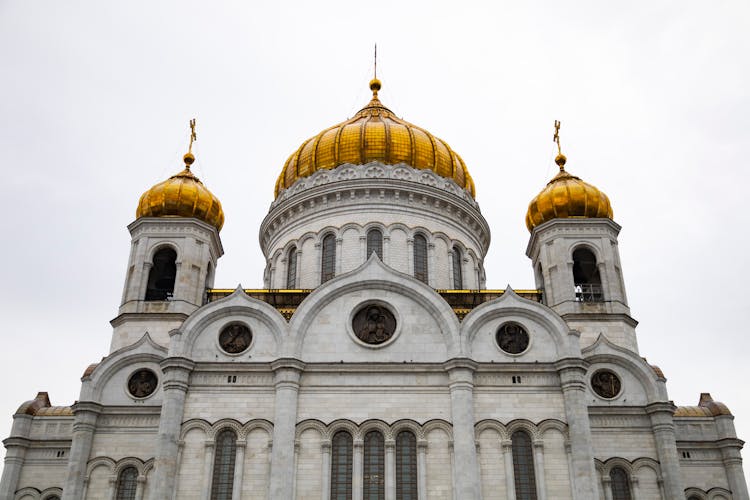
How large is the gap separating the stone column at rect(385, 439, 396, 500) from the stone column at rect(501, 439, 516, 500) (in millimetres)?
3266

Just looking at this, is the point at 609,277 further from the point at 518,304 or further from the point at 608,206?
the point at 518,304

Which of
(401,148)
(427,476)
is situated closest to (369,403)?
(427,476)

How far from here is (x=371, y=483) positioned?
69.3ft

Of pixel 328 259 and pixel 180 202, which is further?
pixel 328 259

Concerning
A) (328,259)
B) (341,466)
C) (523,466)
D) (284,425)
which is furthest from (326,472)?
(328,259)

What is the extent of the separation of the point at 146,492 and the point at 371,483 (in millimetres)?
7261

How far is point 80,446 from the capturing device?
2292cm

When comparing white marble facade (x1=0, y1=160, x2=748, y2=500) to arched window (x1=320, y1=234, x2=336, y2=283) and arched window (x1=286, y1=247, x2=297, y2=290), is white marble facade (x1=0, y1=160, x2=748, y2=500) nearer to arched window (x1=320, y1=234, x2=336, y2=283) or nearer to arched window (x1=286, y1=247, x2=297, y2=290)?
arched window (x1=286, y1=247, x2=297, y2=290)

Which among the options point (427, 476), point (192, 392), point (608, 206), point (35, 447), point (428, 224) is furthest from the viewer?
point (428, 224)

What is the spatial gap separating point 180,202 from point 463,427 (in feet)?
46.0

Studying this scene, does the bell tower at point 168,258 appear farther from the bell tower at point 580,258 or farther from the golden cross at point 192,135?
the bell tower at point 580,258

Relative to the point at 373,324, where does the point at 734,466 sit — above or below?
below

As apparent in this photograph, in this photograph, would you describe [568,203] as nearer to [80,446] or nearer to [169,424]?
[169,424]

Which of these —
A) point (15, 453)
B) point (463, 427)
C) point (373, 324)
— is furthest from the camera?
point (15, 453)
